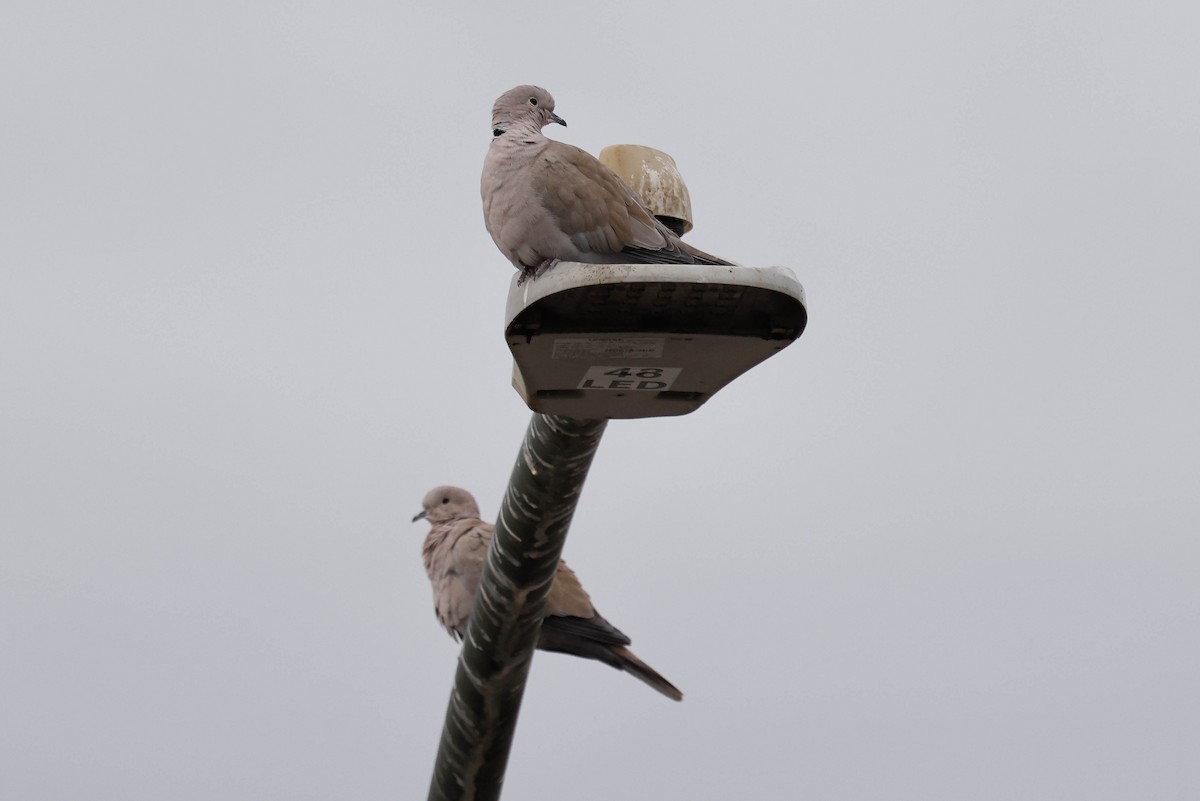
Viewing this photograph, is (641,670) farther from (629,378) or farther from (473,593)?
(629,378)

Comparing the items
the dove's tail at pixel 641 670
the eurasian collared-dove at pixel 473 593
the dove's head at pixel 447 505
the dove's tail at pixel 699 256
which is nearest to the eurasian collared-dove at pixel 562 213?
the dove's tail at pixel 699 256

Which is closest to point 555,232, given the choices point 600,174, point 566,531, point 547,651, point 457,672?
point 600,174

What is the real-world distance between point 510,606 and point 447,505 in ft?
9.21

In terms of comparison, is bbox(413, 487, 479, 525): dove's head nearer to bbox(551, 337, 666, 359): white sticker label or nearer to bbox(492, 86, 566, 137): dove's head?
bbox(492, 86, 566, 137): dove's head

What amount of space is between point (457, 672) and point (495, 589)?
15.5 inches

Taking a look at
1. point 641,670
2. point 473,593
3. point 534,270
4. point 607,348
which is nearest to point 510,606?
point 534,270

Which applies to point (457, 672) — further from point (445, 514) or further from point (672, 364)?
point (445, 514)

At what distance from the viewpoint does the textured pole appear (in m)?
3.58

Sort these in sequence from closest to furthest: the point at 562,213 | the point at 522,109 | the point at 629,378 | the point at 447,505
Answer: the point at 629,378 < the point at 562,213 < the point at 522,109 < the point at 447,505

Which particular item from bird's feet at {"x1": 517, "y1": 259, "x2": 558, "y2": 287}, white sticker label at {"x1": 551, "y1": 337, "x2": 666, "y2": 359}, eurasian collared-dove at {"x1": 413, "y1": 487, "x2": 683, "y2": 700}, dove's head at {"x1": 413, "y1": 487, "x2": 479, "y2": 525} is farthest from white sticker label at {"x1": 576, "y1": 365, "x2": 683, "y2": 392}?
dove's head at {"x1": 413, "y1": 487, "x2": 479, "y2": 525}

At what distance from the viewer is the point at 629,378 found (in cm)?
297

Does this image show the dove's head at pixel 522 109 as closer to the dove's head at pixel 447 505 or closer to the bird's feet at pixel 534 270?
the bird's feet at pixel 534 270

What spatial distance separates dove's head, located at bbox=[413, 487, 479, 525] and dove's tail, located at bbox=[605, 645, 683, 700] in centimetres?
130

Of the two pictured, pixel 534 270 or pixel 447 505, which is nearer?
pixel 534 270
